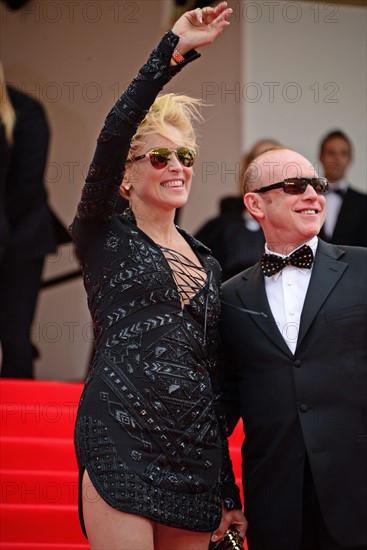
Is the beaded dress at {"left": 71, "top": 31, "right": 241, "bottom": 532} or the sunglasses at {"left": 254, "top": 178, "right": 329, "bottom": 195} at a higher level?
the sunglasses at {"left": 254, "top": 178, "right": 329, "bottom": 195}

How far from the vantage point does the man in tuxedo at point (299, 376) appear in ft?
10.1

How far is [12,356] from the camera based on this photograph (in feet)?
18.4

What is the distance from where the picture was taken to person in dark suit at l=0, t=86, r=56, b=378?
551cm

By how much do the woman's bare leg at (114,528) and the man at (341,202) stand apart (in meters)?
3.79

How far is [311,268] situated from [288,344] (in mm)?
271

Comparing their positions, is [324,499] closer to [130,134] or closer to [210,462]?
[210,462]

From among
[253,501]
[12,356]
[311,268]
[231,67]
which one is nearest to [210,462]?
[253,501]

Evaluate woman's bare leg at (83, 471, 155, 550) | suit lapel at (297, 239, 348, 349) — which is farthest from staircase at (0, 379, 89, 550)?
suit lapel at (297, 239, 348, 349)

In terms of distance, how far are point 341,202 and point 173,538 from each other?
406 cm

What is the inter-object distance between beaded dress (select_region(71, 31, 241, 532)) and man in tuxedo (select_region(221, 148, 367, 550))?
29cm

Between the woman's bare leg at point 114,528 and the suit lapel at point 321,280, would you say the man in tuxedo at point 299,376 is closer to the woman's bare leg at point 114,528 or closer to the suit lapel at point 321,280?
the suit lapel at point 321,280

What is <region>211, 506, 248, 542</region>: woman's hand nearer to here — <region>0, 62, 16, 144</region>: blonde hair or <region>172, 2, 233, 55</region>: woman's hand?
<region>172, 2, 233, 55</region>: woman's hand

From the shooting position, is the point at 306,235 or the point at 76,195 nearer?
the point at 306,235

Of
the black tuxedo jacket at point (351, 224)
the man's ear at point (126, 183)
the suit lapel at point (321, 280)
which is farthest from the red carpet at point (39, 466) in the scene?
the black tuxedo jacket at point (351, 224)
